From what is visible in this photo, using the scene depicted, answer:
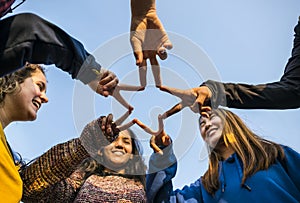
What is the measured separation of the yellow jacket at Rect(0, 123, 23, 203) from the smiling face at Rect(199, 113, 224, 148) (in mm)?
973

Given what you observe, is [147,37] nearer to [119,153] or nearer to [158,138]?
[158,138]

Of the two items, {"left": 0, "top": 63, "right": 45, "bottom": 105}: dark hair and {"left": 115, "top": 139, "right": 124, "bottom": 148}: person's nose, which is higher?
{"left": 0, "top": 63, "right": 45, "bottom": 105}: dark hair

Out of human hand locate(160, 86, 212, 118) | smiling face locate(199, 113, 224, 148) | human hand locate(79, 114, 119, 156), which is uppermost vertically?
human hand locate(160, 86, 212, 118)

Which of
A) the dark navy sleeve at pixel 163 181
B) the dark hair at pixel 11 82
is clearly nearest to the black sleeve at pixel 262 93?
the dark navy sleeve at pixel 163 181

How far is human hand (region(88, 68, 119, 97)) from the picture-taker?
4.20 feet

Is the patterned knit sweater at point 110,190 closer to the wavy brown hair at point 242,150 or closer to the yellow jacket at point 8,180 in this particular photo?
the wavy brown hair at point 242,150

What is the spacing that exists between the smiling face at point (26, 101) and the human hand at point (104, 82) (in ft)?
0.96

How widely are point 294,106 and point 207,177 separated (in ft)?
1.47

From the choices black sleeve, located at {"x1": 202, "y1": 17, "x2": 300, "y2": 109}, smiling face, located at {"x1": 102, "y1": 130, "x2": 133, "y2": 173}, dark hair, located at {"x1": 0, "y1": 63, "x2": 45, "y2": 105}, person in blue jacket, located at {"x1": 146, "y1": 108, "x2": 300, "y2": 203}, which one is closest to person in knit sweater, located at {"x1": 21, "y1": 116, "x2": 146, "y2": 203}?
smiling face, located at {"x1": 102, "y1": 130, "x2": 133, "y2": 173}

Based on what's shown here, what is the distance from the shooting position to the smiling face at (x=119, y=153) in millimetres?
2023

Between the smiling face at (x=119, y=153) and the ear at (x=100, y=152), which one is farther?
the smiling face at (x=119, y=153)

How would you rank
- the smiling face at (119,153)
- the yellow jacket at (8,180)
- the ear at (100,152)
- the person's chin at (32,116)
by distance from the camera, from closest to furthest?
1. the yellow jacket at (8,180)
2. the person's chin at (32,116)
3. the ear at (100,152)
4. the smiling face at (119,153)

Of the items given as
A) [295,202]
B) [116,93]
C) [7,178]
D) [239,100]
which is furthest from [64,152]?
[295,202]

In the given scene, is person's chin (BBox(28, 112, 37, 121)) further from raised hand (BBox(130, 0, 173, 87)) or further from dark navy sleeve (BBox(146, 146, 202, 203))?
dark navy sleeve (BBox(146, 146, 202, 203))
